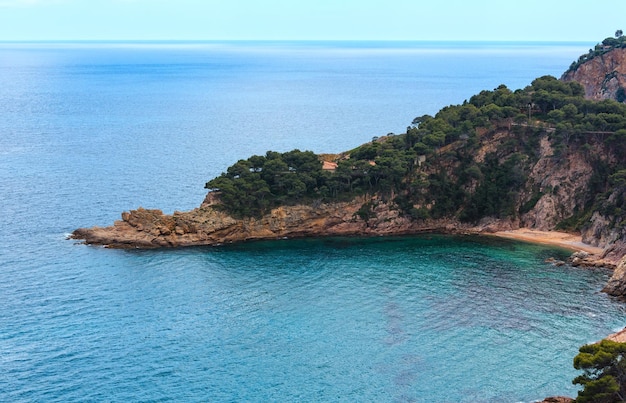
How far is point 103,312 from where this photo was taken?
7438 cm

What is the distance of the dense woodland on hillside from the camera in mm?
102062

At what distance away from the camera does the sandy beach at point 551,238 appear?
94938mm

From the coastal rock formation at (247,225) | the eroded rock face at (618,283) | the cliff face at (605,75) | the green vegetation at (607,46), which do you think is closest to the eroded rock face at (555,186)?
the coastal rock formation at (247,225)

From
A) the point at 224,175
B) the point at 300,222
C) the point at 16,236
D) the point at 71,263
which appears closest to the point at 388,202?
the point at 300,222

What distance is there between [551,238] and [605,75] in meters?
62.9

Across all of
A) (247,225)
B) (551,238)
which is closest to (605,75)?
(551,238)

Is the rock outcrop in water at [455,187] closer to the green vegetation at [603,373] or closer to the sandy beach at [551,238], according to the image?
the sandy beach at [551,238]

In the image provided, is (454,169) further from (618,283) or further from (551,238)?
(618,283)

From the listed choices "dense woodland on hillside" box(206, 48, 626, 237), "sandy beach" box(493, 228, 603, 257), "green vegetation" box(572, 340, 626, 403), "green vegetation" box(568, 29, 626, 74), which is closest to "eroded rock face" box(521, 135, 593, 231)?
"dense woodland on hillside" box(206, 48, 626, 237)

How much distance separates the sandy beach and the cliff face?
54.2 m

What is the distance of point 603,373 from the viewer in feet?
181

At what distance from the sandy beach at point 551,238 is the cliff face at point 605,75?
54.2 meters

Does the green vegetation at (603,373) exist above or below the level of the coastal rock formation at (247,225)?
above

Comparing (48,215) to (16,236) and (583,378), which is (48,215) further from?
(583,378)
